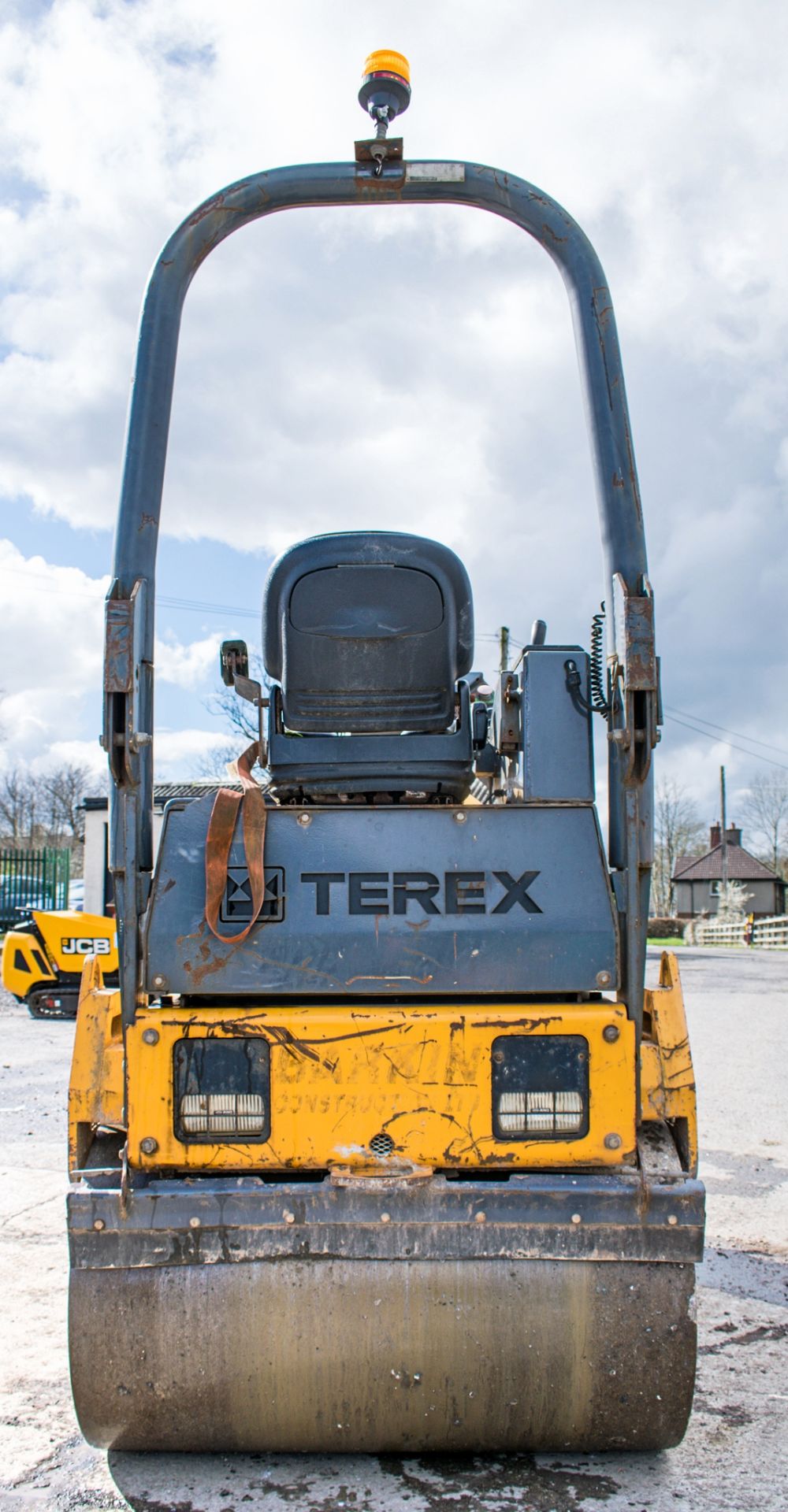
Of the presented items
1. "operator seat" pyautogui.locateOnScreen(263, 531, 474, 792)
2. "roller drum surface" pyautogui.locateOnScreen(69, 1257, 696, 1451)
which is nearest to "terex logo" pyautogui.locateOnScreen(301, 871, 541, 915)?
"operator seat" pyautogui.locateOnScreen(263, 531, 474, 792)

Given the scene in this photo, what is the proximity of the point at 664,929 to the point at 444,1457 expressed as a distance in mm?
41779

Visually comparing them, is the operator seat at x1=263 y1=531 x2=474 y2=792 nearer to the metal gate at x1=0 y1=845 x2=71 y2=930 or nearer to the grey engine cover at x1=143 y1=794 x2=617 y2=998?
the grey engine cover at x1=143 y1=794 x2=617 y2=998

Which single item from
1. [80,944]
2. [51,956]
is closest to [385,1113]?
[80,944]

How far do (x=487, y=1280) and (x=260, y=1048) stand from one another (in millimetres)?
767

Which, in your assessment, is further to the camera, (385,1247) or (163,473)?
(163,473)

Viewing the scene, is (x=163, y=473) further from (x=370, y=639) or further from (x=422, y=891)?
(x=422, y=891)

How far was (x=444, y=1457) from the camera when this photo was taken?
3.08 m

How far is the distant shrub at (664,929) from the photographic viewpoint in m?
42.1

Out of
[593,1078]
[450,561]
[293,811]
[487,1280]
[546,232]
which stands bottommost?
[487,1280]

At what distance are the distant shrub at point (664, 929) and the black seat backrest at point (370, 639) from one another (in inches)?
1542

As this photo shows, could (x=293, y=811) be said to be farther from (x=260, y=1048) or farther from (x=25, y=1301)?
(x=25, y=1301)

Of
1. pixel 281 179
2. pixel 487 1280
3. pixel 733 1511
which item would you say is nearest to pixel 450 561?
pixel 281 179

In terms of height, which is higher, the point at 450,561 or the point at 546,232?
the point at 546,232

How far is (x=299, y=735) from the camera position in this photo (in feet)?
11.4
